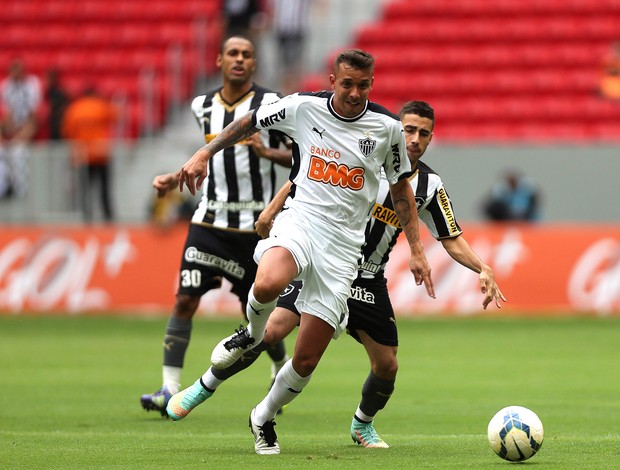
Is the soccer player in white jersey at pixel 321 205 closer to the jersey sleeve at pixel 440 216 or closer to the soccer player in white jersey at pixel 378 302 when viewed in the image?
the soccer player in white jersey at pixel 378 302

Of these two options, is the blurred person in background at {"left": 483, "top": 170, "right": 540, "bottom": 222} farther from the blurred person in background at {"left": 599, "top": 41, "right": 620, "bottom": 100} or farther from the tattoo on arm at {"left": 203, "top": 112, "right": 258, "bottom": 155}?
the tattoo on arm at {"left": 203, "top": 112, "right": 258, "bottom": 155}

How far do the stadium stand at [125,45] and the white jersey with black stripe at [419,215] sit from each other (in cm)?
1483

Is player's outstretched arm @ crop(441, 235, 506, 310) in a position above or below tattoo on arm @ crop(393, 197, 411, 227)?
below

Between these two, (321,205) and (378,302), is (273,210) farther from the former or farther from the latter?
(378,302)

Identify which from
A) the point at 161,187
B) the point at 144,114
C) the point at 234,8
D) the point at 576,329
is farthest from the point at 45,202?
the point at 161,187

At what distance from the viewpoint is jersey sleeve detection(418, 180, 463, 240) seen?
796 cm

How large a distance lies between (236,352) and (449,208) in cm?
163

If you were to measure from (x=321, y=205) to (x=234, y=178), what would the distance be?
8.50 feet

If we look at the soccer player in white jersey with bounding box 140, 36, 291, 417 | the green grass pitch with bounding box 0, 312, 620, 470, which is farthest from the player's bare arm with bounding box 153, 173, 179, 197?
the soccer player in white jersey with bounding box 140, 36, 291, 417

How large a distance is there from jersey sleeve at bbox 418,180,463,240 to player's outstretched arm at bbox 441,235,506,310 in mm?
A: 50

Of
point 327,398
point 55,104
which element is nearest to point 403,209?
point 327,398

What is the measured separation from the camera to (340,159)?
292 inches

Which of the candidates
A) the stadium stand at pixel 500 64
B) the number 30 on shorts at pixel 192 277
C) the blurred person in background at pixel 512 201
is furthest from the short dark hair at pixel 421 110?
the stadium stand at pixel 500 64

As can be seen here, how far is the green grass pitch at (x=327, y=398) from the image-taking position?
7.35 metres
